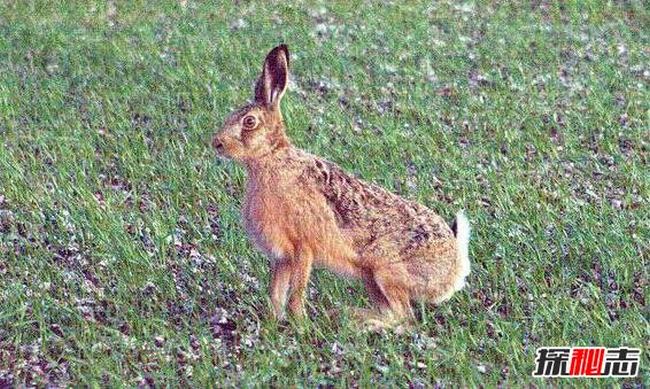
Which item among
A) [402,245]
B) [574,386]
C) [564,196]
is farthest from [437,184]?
[574,386]

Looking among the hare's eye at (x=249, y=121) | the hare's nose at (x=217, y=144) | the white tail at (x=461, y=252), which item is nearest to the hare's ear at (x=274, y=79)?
the hare's eye at (x=249, y=121)

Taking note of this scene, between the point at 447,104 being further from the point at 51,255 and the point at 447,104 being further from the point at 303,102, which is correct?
the point at 51,255

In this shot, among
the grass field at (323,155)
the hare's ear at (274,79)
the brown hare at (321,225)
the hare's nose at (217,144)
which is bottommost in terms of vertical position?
the grass field at (323,155)

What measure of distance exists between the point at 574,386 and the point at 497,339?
817mm

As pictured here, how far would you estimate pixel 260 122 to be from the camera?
5.78 meters

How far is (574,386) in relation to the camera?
17.0ft

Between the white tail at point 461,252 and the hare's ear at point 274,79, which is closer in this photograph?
the hare's ear at point 274,79

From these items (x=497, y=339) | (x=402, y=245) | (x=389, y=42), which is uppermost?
(x=402, y=245)

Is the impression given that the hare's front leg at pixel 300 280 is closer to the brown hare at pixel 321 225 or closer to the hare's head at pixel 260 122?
the brown hare at pixel 321 225

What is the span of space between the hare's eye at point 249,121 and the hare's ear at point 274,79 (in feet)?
0.34

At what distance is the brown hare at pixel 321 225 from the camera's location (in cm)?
581

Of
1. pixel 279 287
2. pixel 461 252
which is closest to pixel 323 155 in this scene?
pixel 461 252

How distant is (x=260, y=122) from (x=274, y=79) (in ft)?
0.69

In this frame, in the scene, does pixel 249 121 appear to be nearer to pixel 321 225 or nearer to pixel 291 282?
pixel 321 225
